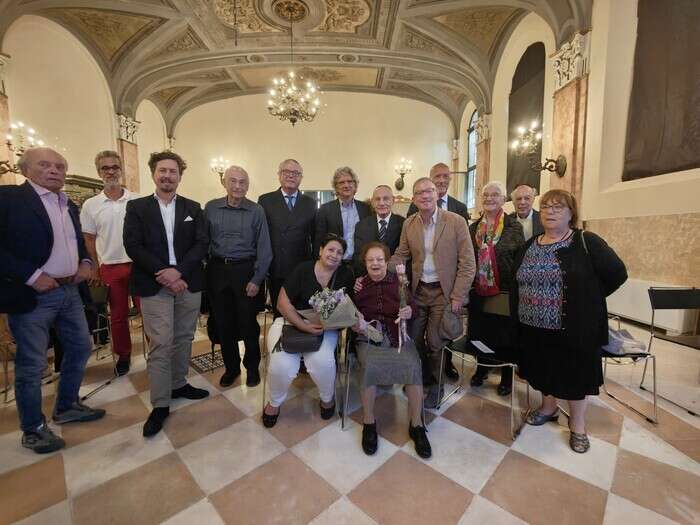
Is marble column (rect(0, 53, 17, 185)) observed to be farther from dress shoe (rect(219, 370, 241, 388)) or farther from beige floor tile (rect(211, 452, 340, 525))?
beige floor tile (rect(211, 452, 340, 525))

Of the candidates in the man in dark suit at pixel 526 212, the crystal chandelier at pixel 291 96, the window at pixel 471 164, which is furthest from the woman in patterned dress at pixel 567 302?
the window at pixel 471 164

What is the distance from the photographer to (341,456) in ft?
5.70

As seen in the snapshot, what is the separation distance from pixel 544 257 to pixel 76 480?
9.37ft

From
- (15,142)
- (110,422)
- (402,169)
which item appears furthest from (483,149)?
(15,142)

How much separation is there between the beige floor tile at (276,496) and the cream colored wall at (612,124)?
4919 mm

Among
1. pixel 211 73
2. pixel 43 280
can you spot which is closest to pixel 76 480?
pixel 43 280

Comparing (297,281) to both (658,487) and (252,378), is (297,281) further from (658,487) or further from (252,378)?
(658,487)

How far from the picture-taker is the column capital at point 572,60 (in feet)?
14.8

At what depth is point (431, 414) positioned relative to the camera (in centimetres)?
217

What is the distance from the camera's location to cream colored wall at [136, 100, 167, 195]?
28.7 feet

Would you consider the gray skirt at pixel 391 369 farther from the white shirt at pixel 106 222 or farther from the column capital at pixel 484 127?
the column capital at pixel 484 127

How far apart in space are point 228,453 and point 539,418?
6.71ft

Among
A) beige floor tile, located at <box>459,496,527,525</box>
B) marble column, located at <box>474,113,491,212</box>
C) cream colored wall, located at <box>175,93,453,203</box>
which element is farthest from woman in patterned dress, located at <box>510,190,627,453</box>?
cream colored wall, located at <box>175,93,453,203</box>

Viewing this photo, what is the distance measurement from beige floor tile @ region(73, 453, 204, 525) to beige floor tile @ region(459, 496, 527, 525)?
1.29m
